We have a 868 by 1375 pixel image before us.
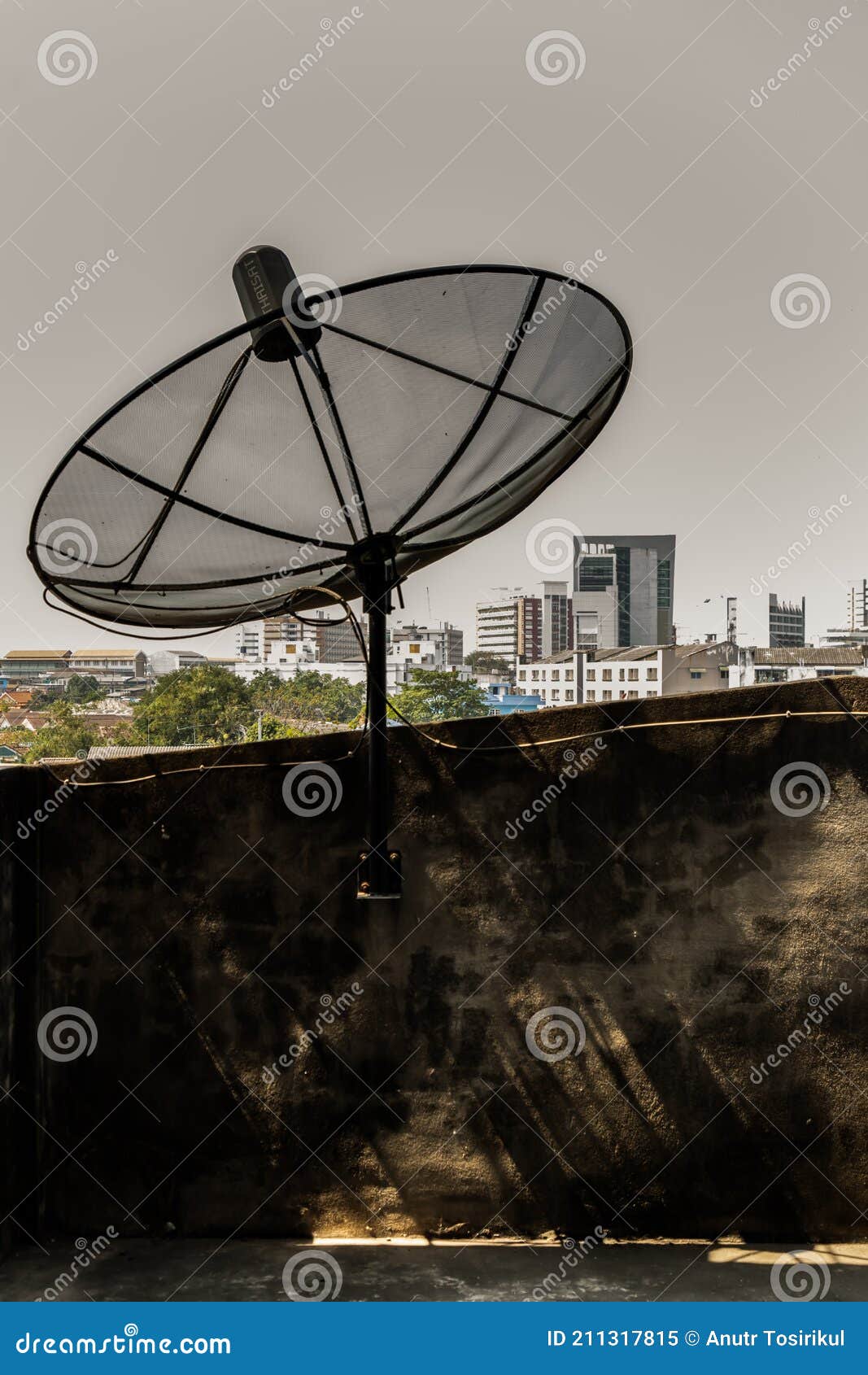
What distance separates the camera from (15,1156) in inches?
152

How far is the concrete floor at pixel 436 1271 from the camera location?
11.4 ft

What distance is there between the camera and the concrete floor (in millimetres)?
3473

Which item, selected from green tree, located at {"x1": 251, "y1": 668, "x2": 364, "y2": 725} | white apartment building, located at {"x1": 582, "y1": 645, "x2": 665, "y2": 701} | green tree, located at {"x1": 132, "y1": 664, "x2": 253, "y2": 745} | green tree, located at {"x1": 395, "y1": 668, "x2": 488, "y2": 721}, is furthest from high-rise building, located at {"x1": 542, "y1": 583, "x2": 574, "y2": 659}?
white apartment building, located at {"x1": 582, "y1": 645, "x2": 665, "y2": 701}

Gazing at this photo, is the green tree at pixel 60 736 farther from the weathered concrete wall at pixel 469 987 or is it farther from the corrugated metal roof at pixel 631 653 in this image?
the weathered concrete wall at pixel 469 987

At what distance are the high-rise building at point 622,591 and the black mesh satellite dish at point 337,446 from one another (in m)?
55.8

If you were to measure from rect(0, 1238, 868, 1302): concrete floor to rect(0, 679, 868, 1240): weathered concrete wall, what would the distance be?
0.10m

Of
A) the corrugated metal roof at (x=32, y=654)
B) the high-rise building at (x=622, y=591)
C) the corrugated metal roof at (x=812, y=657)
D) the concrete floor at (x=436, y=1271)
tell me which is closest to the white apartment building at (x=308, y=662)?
the high-rise building at (x=622, y=591)

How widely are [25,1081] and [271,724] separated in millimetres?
47095

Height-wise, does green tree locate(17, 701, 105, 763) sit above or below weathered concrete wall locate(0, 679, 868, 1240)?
below

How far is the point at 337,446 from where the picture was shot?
3719mm

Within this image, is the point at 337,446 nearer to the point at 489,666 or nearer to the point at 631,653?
the point at 631,653

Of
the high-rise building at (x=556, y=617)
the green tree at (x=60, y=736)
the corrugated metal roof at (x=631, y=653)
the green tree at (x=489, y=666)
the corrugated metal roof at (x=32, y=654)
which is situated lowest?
the green tree at (x=60, y=736)

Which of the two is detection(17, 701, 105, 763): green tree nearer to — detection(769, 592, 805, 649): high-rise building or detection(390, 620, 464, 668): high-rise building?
detection(390, 620, 464, 668): high-rise building

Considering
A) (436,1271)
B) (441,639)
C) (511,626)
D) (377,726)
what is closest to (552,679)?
(441,639)
